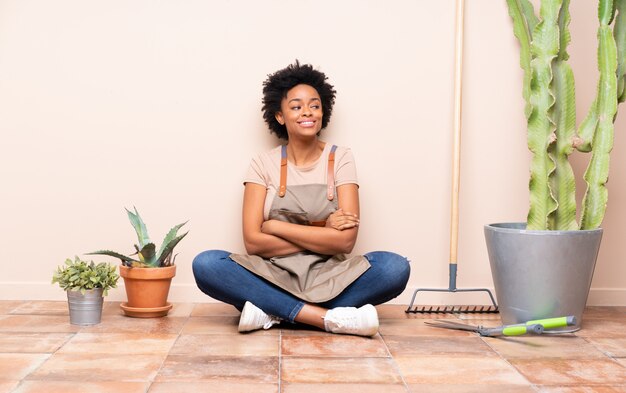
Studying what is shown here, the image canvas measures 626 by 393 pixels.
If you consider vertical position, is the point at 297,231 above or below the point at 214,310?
above

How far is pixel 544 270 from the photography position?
97.3 inches

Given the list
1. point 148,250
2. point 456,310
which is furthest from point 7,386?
point 456,310

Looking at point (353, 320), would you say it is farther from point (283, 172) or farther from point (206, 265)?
point (283, 172)

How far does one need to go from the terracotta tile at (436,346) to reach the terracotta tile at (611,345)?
0.35 meters

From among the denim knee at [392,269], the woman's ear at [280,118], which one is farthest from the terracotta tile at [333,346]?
the woman's ear at [280,118]

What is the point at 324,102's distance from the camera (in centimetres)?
278

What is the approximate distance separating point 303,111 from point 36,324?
3.78 feet

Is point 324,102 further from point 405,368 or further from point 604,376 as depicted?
point 604,376

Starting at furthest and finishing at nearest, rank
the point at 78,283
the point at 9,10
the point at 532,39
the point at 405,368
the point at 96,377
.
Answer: the point at 9,10 → the point at 532,39 → the point at 78,283 → the point at 405,368 → the point at 96,377

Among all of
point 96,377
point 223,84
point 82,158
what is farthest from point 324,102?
point 96,377

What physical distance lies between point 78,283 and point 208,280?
43 cm

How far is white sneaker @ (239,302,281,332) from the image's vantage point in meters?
2.39

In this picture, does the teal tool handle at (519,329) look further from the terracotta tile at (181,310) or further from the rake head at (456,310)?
the terracotta tile at (181,310)

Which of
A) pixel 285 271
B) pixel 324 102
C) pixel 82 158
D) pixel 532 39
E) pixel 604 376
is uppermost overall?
pixel 532 39
